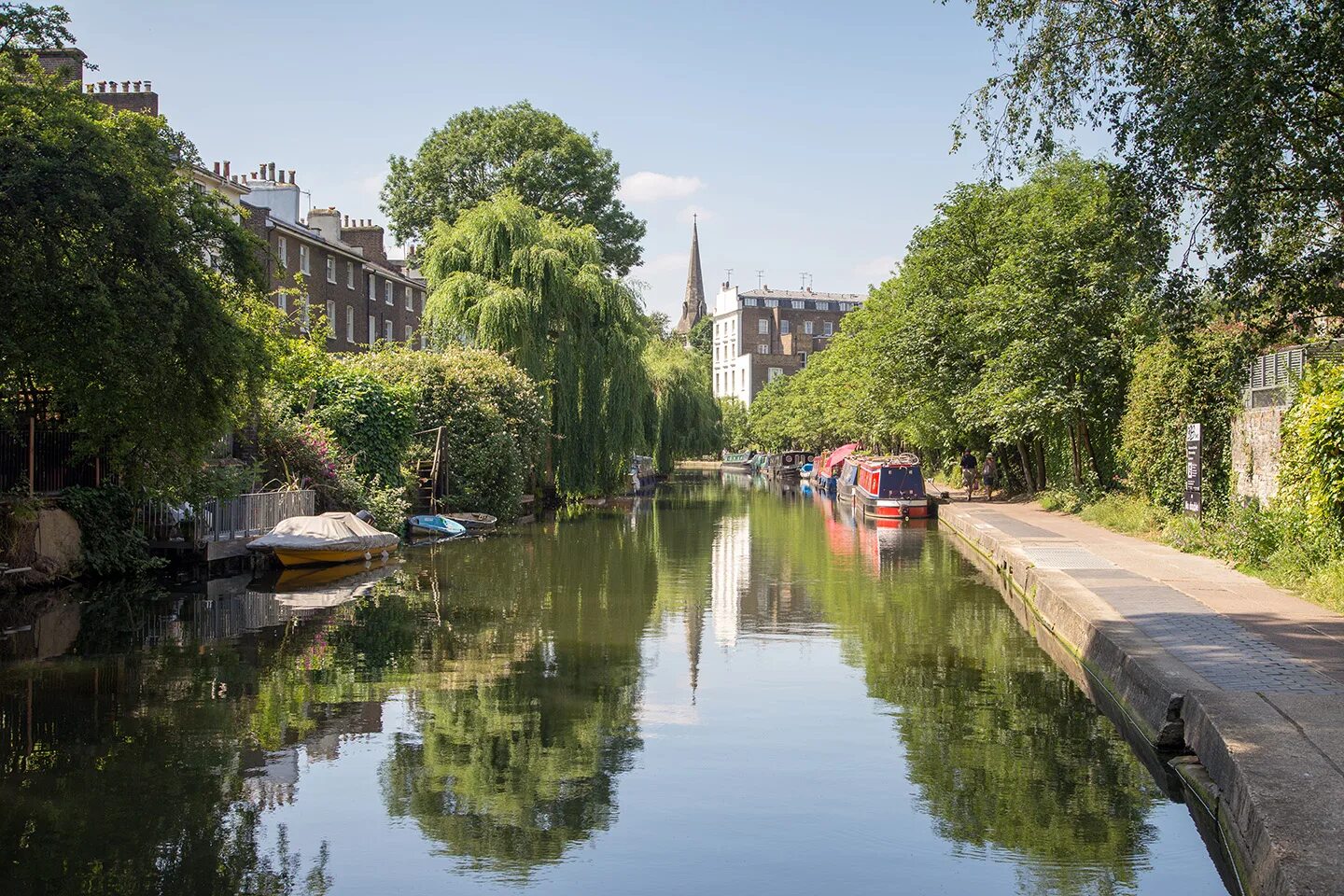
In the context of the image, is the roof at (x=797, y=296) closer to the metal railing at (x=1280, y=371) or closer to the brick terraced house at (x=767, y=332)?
the brick terraced house at (x=767, y=332)

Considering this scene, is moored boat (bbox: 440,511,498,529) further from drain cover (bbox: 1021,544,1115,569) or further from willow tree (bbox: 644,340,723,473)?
willow tree (bbox: 644,340,723,473)

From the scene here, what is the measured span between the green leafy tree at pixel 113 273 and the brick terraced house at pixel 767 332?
112 meters

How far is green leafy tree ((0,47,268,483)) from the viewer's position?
13672 millimetres

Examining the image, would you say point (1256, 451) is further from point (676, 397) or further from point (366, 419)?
point (676, 397)

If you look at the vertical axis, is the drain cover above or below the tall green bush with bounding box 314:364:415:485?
below

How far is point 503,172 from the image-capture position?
172ft

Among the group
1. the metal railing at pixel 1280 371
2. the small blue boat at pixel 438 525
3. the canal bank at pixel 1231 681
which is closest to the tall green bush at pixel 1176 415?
the metal railing at pixel 1280 371

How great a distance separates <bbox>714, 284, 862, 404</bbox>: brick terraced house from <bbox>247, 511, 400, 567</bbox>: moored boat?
10502cm

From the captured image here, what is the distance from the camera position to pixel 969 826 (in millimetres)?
8109

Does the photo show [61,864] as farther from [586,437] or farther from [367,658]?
[586,437]

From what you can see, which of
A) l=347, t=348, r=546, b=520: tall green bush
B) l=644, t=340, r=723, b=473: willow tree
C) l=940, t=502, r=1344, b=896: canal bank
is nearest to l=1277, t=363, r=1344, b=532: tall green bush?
l=940, t=502, r=1344, b=896: canal bank

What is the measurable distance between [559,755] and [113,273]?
8.49 meters

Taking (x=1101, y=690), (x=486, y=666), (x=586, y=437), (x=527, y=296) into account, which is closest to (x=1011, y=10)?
(x=1101, y=690)

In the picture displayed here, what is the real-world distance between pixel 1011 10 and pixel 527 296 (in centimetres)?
2414
